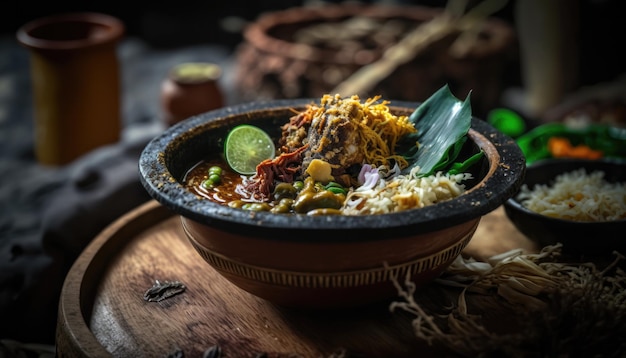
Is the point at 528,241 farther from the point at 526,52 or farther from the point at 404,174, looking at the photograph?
the point at 526,52

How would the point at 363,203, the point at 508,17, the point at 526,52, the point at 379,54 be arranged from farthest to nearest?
the point at 508,17, the point at 526,52, the point at 379,54, the point at 363,203

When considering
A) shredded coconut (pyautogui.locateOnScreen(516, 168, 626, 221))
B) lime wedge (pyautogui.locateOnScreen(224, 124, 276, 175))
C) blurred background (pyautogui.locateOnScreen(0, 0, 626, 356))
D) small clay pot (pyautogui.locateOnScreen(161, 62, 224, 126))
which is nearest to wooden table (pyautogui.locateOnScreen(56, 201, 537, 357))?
shredded coconut (pyautogui.locateOnScreen(516, 168, 626, 221))

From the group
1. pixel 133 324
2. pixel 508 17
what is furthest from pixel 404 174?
pixel 508 17

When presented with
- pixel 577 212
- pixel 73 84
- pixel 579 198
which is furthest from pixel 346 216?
pixel 73 84

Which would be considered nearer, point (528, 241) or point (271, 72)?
point (528, 241)

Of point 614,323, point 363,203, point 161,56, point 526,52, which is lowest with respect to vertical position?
point 161,56

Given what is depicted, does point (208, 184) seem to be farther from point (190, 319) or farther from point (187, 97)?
point (187, 97)

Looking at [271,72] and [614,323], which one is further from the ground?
[614,323]
